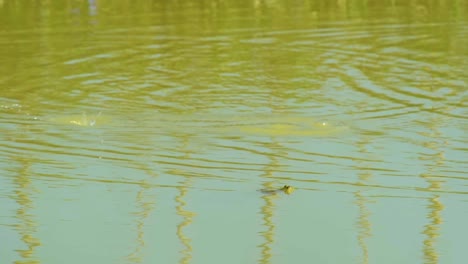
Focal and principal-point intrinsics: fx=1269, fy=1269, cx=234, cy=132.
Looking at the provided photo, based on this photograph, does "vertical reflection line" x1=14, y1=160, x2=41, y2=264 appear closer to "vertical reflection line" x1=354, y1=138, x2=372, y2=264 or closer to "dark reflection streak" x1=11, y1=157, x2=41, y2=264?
"dark reflection streak" x1=11, y1=157, x2=41, y2=264

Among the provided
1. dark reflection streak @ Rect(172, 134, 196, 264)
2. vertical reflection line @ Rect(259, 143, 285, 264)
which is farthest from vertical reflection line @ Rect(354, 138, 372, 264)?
dark reflection streak @ Rect(172, 134, 196, 264)

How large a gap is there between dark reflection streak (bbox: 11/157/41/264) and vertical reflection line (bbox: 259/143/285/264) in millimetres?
804

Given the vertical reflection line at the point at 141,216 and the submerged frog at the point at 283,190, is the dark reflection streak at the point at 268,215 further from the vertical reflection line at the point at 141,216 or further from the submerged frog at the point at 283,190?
the vertical reflection line at the point at 141,216

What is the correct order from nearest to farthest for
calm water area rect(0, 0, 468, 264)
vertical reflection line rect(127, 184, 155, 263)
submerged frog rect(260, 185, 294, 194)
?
1. vertical reflection line rect(127, 184, 155, 263)
2. calm water area rect(0, 0, 468, 264)
3. submerged frog rect(260, 185, 294, 194)

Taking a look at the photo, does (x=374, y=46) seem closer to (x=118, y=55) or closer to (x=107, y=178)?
(x=118, y=55)

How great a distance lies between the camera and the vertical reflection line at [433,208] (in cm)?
451

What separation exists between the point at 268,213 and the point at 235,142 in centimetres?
119

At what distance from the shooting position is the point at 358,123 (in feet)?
21.5

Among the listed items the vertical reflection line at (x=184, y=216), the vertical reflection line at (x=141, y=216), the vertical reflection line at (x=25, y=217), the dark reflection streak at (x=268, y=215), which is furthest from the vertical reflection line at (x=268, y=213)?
the vertical reflection line at (x=25, y=217)

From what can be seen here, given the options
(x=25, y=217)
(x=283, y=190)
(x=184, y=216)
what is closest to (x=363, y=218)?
(x=283, y=190)

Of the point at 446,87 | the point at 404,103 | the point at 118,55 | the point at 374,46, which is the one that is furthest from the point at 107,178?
the point at 374,46

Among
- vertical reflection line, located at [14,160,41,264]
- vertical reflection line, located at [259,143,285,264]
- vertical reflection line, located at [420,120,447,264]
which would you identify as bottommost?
vertical reflection line, located at [420,120,447,264]

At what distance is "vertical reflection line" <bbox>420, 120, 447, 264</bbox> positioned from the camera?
4508 mm

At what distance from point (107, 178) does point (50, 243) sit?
93 centimetres
